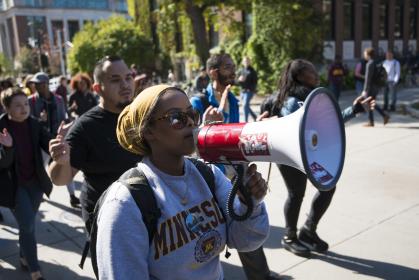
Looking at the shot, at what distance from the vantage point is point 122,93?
9.21 feet

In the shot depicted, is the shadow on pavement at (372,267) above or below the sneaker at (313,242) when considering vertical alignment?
below

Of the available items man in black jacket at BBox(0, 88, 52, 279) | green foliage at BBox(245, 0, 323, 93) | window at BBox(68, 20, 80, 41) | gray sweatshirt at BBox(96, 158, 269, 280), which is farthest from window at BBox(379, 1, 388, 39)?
window at BBox(68, 20, 80, 41)

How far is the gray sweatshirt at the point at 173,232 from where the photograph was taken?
1.49 meters

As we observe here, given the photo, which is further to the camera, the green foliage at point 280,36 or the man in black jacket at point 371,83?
the green foliage at point 280,36

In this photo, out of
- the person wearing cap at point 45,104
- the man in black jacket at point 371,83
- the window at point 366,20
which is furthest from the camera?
the window at point 366,20

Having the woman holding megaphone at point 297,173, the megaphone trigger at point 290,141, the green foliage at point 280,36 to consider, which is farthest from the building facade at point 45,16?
the megaphone trigger at point 290,141

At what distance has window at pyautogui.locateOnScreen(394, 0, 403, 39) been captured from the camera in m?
23.6

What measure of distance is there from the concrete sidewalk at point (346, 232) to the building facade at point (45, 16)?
59.3 meters

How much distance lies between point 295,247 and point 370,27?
20986 millimetres

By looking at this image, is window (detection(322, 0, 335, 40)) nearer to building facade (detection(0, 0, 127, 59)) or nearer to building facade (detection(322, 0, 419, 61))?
building facade (detection(322, 0, 419, 61))

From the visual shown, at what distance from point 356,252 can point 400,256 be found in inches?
14.2

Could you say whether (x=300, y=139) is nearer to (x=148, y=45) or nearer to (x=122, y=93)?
(x=122, y=93)

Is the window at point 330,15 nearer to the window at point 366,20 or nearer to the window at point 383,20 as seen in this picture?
the window at point 366,20

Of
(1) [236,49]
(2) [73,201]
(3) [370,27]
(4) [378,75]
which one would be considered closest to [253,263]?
(2) [73,201]
